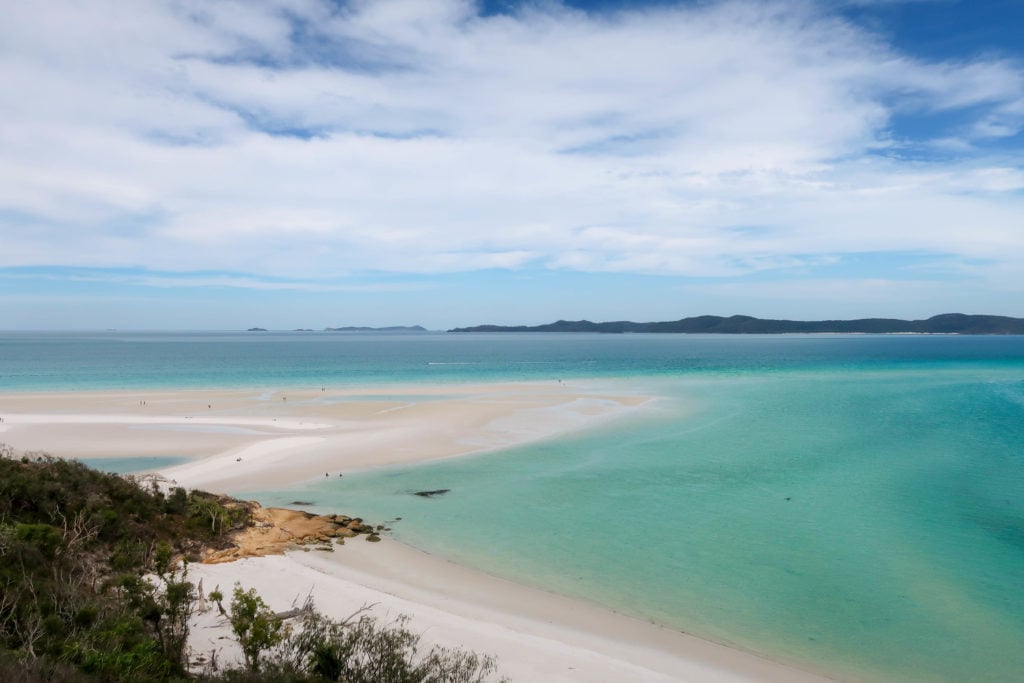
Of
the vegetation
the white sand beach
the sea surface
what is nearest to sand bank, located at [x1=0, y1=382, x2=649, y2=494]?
the white sand beach

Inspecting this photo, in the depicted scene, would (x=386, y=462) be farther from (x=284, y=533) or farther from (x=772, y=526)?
(x=772, y=526)

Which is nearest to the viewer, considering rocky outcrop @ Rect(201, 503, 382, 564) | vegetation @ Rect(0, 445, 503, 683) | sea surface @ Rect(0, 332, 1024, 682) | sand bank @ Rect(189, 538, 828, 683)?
vegetation @ Rect(0, 445, 503, 683)

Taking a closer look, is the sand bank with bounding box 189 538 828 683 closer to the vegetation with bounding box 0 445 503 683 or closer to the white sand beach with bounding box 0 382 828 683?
the white sand beach with bounding box 0 382 828 683

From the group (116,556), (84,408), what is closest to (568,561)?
(116,556)

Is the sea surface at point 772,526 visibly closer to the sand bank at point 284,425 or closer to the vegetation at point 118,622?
the sand bank at point 284,425

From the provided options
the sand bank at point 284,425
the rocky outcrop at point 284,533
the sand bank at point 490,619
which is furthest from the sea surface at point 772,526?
the sand bank at point 284,425

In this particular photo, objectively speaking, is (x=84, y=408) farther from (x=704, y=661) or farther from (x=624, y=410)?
(x=704, y=661)
